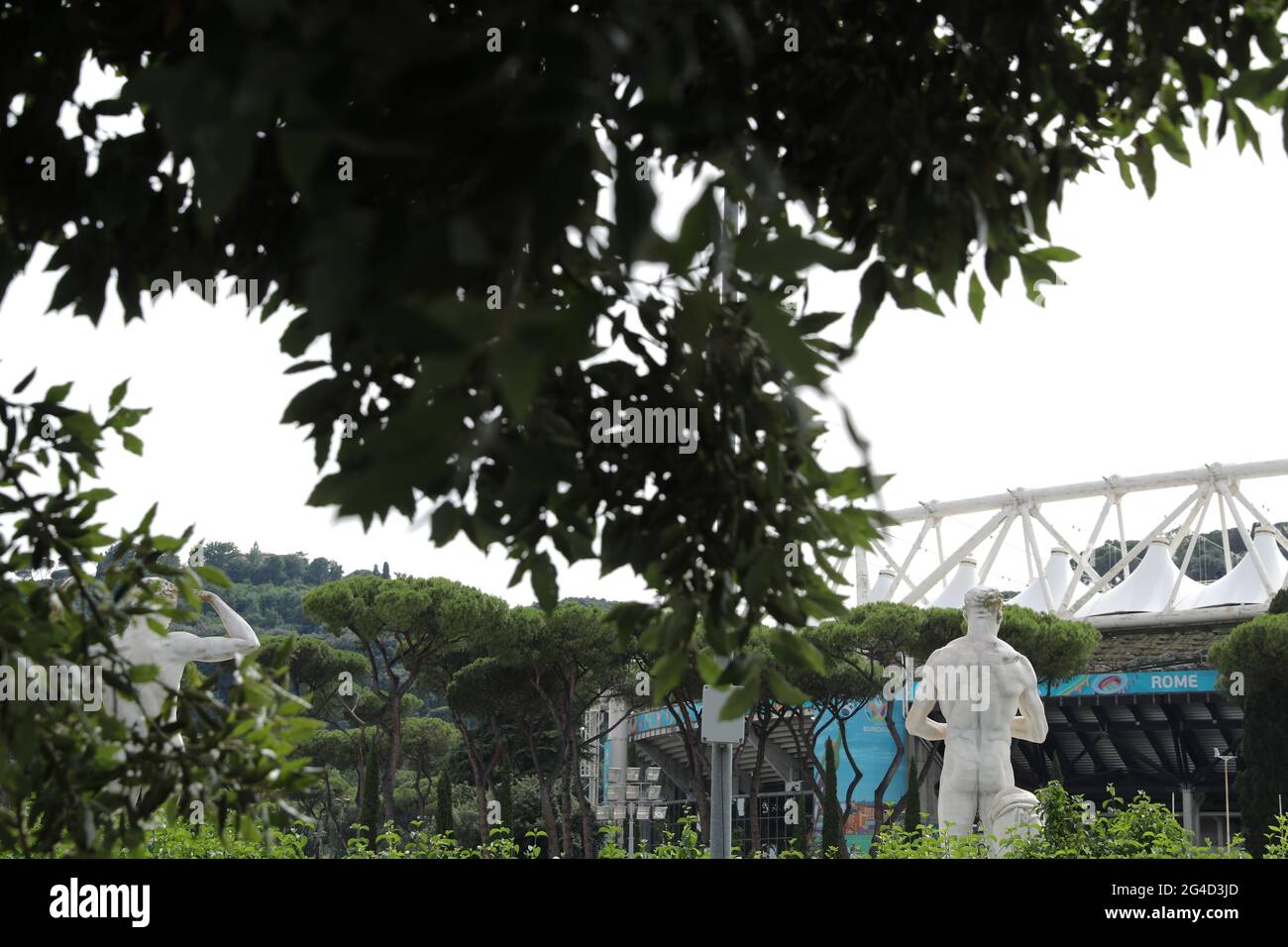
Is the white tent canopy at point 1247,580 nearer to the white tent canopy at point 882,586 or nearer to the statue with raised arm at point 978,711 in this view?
the white tent canopy at point 882,586

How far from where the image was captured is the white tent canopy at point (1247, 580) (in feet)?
179

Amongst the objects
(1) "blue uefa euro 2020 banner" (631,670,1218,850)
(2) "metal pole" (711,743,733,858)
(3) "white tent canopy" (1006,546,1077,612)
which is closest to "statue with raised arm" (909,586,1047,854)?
(2) "metal pole" (711,743,733,858)

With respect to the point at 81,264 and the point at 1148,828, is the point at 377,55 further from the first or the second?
the point at 1148,828

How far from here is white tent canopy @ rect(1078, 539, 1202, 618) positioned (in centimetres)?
5594

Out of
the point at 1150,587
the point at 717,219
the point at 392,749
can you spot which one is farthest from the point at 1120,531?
the point at 717,219

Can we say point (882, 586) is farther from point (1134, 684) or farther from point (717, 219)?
point (717, 219)

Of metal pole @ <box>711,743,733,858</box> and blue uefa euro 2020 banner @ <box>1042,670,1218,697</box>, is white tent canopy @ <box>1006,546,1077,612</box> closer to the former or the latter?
blue uefa euro 2020 banner @ <box>1042,670,1218,697</box>

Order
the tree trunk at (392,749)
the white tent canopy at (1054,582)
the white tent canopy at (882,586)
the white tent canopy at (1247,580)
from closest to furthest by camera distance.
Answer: the tree trunk at (392,749) < the white tent canopy at (1247,580) < the white tent canopy at (1054,582) < the white tent canopy at (882,586)

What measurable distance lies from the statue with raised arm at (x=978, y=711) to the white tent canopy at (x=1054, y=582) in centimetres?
4792

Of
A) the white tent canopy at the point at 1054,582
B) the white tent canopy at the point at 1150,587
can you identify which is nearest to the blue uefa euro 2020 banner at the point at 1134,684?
the white tent canopy at the point at 1150,587

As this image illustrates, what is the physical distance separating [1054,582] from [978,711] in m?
52.5

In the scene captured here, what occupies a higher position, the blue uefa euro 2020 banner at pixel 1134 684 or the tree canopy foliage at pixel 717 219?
the tree canopy foliage at pixel 717 219

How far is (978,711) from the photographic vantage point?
14.3m

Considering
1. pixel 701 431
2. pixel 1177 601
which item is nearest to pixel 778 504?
pixel 701 431
